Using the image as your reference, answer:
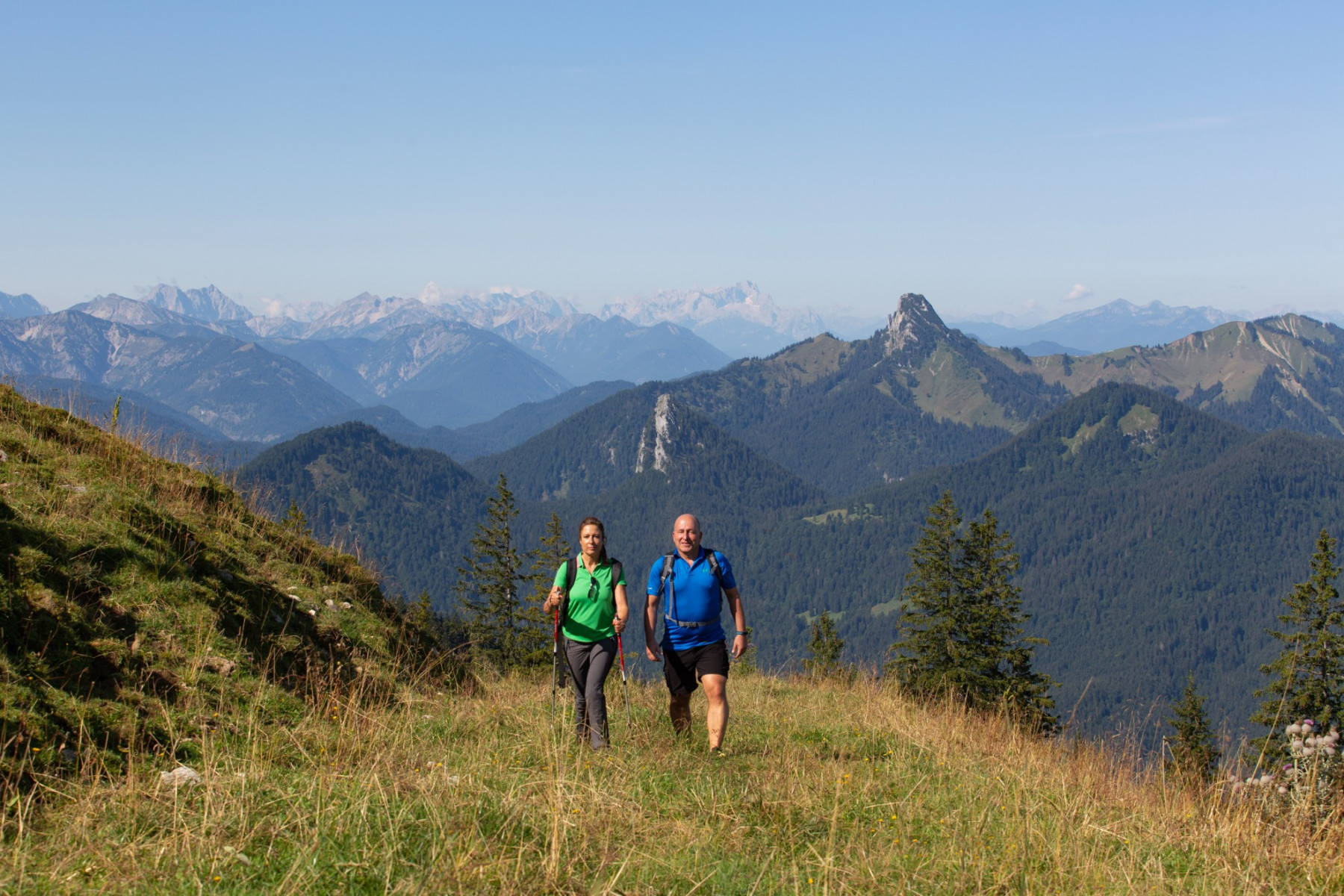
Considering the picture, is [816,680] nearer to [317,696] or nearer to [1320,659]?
[317,696]

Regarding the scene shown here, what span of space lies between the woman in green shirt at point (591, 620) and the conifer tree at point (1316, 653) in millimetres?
22567

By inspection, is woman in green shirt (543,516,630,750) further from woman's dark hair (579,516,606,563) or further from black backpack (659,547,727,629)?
black backpack (659,547,727,629)

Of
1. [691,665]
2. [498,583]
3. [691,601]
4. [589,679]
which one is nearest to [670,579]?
[691,601]

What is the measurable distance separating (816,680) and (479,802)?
A: 38.1 feet

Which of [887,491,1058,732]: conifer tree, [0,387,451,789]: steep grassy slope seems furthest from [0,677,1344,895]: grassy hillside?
[887,491,1058,732]: conifer tree

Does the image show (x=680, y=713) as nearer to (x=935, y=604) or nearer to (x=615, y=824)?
(x=615, y=824)

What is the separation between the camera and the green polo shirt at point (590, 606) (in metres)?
8.25

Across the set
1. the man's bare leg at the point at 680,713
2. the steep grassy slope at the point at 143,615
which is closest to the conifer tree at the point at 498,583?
the steep grassy slope at the point at 143,615

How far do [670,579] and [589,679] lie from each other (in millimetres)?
1329

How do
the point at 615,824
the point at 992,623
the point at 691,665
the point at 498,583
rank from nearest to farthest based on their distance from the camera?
the point at 615,824
the point at 691,665
the point at 992,623
the point at 498,583

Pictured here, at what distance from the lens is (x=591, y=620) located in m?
8.26

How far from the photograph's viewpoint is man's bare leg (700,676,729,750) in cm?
831

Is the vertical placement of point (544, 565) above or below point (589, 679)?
below

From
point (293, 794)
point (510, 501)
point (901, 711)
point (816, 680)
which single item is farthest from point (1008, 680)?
point (293, 794)
